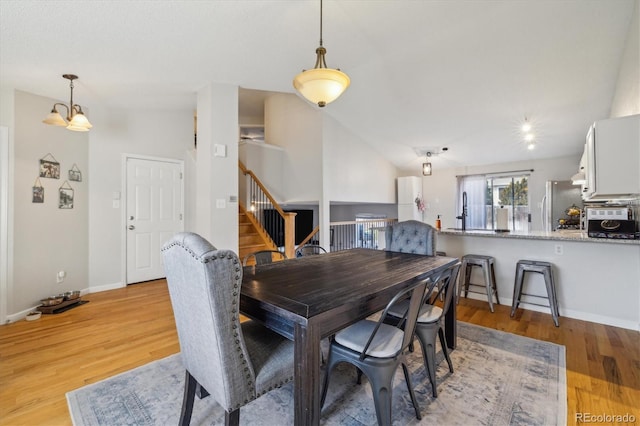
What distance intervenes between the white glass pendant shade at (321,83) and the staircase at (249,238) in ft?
9.77

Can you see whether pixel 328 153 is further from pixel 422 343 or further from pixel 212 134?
pixel 422 343

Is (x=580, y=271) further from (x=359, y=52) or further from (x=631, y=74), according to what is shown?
(x=359, y=52)

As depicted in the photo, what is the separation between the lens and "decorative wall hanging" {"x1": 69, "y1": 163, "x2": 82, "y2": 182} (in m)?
3.82

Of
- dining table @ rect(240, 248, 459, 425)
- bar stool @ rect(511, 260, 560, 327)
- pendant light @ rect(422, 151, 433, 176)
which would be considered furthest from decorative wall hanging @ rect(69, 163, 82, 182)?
bar stool @ rect(511, 260, 560, 327)

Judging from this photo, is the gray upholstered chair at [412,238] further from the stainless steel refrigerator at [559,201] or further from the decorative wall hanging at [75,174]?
the decorative wall hanging at [75,174]

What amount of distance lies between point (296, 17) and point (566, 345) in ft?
12.4

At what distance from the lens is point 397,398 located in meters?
1.82

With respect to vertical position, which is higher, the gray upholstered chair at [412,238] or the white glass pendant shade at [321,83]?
the white glass pendant shade at [321,83]

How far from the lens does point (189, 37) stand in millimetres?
2611

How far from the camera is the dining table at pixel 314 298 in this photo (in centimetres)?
126

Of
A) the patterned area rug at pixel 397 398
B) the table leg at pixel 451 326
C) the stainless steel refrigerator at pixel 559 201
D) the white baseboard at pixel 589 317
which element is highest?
the stainless steel refrigerator at pixel 559 201

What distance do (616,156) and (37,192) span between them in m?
5.91

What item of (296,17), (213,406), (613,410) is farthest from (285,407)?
(296,17)

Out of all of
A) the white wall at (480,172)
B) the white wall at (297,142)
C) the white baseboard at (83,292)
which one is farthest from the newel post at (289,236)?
the white wall at (480,172)
